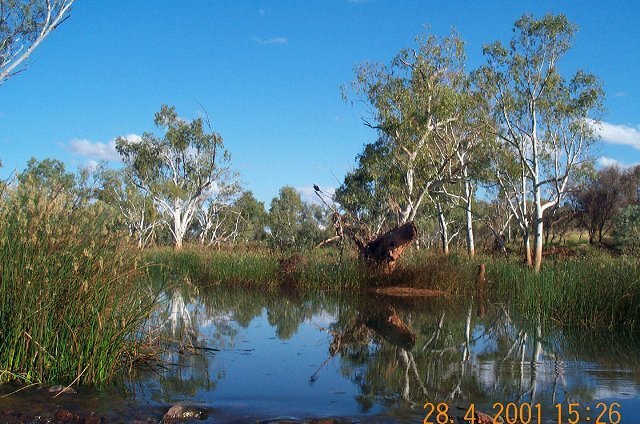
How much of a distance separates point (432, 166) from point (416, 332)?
18.6m

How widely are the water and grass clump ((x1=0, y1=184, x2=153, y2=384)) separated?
34 centimetres

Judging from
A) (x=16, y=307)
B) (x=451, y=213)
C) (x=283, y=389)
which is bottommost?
(x=283, y=389)

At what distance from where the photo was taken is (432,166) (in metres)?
27.4

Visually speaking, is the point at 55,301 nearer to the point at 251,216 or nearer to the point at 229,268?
the point at 229,268

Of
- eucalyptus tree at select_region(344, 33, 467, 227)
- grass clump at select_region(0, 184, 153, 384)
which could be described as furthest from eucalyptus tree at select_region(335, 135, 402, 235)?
grass clump at select_region(0, 184, 153, 384)

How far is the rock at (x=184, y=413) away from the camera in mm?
4809

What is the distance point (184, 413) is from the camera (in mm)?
4879

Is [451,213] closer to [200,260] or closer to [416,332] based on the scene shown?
[200,260]

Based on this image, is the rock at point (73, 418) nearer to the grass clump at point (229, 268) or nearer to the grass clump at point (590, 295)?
the grass clump at point (590, 295)

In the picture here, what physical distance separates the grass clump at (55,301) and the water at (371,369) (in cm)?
34

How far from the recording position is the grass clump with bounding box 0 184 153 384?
520cm

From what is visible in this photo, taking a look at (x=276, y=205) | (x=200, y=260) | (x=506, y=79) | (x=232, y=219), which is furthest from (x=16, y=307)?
(x=276, y=205)

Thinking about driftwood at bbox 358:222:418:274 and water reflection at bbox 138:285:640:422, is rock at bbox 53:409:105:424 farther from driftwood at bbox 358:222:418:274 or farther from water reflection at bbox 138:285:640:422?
driftwood at bbox 358:222:418:274

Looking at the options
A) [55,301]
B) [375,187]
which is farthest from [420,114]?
[55,301]
